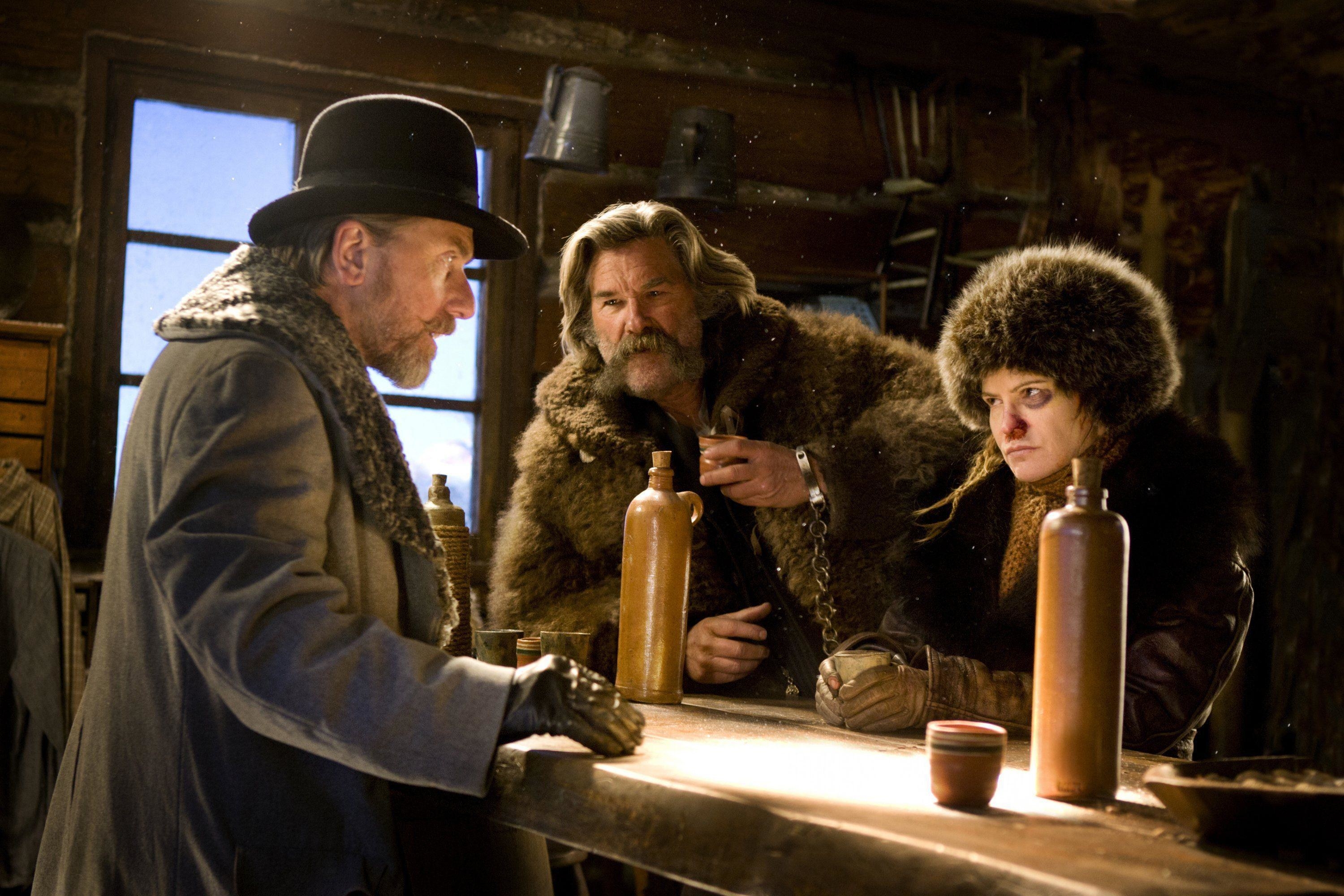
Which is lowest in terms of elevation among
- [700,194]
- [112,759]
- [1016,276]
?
[112,759]

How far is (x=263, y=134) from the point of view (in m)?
4.77

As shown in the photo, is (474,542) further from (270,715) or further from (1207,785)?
(1207,785)

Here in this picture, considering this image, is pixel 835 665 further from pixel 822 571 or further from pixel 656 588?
pixel 822 571

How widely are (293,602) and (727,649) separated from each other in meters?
1.32

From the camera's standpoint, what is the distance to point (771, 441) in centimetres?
330

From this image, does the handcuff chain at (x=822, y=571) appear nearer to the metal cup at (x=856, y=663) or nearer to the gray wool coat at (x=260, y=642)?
the metal cup at (x=856, y=663)

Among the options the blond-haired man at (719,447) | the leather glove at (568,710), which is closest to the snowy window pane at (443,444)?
the blond-haired man at (719,447)

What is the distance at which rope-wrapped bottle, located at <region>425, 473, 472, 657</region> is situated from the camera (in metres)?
2.57

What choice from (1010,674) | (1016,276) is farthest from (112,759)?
(1016,276)

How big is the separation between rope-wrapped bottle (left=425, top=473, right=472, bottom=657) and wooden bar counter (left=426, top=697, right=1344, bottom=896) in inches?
29.2

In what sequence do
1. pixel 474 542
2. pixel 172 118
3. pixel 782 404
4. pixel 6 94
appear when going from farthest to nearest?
pixel 474 542, pixel 172 118, pixel 6 94, pixel 782 404

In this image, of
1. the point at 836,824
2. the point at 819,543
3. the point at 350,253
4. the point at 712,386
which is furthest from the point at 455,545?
the point at 836,824

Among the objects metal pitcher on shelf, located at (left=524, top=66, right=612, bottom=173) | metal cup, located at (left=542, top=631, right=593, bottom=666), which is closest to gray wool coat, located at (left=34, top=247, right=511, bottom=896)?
metal cup, located at (left=542, top=631, right=593, bottom=666)

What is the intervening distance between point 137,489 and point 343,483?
0.29m
